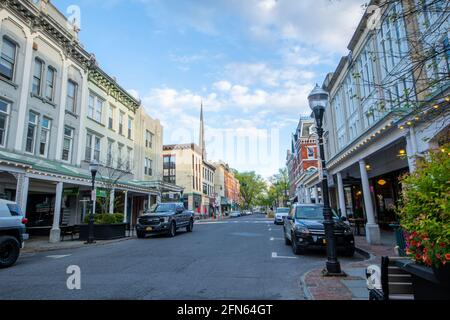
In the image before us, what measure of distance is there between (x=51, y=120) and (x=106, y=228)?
8.27 meters

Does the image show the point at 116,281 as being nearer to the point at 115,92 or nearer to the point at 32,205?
the point at 32,205

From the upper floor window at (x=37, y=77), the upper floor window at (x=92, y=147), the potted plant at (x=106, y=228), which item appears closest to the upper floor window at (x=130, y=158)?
the upper floor window at (x=92, y=147)

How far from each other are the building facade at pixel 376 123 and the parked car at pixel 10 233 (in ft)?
34.6

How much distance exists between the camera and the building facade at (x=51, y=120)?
16.0 metres

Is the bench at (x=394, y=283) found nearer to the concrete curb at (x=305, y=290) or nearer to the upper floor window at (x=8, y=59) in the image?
the concrete curb at (x=305, y=290)

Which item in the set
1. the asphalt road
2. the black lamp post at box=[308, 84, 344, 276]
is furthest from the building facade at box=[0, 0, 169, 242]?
the black lamp post at box=[308, 84, 344, 276]

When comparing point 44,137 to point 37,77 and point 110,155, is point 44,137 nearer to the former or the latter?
point 37,77

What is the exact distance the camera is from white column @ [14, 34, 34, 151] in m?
Answer: 16.5

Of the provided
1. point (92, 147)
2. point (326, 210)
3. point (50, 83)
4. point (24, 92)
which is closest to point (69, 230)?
point (92, 147)

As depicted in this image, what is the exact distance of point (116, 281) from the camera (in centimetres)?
656

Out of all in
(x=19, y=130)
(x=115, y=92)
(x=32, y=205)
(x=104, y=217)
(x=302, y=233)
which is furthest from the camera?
(x=115, y=92)

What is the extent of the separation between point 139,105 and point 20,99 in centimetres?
1546

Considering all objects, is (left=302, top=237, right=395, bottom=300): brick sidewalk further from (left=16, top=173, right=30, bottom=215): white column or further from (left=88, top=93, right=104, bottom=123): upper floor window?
(left=88, top=93, right=104, bottom=123): upper floor window
